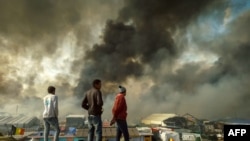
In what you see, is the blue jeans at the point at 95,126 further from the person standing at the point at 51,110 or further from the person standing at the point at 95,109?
the person standing at the point at 51,110

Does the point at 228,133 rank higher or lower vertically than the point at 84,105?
lower

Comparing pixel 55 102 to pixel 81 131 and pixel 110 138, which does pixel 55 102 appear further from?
pixel 81 131

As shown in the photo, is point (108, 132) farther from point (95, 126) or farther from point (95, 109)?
point (95, 109)

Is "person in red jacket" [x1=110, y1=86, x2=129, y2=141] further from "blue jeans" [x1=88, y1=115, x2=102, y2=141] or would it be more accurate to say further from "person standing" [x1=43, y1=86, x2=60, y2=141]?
"person standing" [x1=43, y1=86, x2=60, y2=141]

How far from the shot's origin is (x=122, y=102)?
7609 millimetres

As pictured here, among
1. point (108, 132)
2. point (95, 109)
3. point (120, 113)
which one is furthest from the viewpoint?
point (108, 132)

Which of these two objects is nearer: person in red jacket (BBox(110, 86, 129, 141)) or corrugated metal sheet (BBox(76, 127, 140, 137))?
person in red jacket (BBox(110, 86, 129, 141))

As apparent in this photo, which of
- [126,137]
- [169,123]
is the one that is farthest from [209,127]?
[126,137]

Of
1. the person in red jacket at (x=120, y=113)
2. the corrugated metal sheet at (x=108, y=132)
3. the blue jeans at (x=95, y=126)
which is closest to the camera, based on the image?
the blue jeans at (x=95, y=126)

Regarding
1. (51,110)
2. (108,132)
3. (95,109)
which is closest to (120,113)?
(95,109)

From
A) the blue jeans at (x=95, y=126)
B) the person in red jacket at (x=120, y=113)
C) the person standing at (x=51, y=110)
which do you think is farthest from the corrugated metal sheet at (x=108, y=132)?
the person standing at (x=51, y=110)

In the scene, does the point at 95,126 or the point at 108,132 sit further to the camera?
the point at 108,132

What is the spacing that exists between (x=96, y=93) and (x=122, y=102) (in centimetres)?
75

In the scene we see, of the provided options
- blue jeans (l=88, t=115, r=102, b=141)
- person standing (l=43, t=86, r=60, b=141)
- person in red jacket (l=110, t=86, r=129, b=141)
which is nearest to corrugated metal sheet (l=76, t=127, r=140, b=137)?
person in red jacket (l=110, t=86, r=129, b=141)
